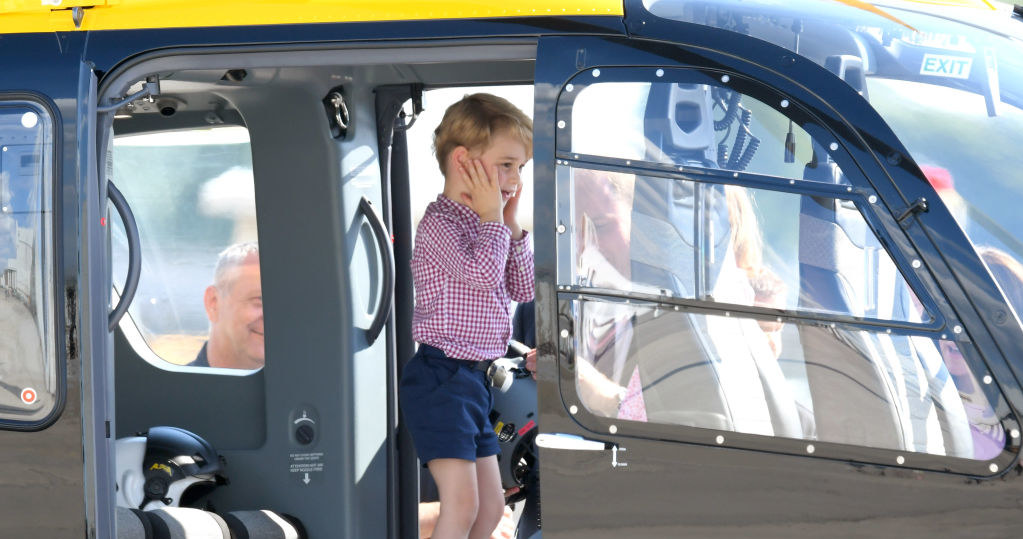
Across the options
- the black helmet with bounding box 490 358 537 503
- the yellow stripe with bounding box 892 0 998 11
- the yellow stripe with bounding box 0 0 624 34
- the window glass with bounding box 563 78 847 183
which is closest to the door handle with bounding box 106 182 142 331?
the yellow stripe with bounding box 0 0 624 34

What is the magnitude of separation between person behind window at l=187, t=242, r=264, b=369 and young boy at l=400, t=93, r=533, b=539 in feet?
2.55

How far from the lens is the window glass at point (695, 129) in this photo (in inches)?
89.0

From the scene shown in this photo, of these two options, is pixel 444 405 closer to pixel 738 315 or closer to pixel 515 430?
pixel 515 430

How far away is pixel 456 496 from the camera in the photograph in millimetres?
3127

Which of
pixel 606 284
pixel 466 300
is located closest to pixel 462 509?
pixel 466 300

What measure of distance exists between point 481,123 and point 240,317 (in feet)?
3.91

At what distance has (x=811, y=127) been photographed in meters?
2.25

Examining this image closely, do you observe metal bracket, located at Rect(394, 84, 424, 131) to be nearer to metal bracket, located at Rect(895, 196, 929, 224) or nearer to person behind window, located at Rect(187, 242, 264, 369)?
person behind window, located at Rect(187, 242, 264, 369)

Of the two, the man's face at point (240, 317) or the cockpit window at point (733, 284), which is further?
the man's face at point (240, 317)

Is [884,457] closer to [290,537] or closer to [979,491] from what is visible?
[979,491]

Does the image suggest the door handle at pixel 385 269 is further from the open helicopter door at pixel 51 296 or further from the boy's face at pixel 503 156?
the open helicopter door at pixel 51 296

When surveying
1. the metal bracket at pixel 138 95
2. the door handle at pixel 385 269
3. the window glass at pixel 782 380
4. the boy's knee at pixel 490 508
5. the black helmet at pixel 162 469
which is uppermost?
the metal bracket at pixel 138 95

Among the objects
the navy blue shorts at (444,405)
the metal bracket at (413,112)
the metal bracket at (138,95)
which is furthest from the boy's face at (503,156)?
the metal bracket at (138,95)

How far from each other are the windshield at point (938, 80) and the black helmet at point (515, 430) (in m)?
1.80
